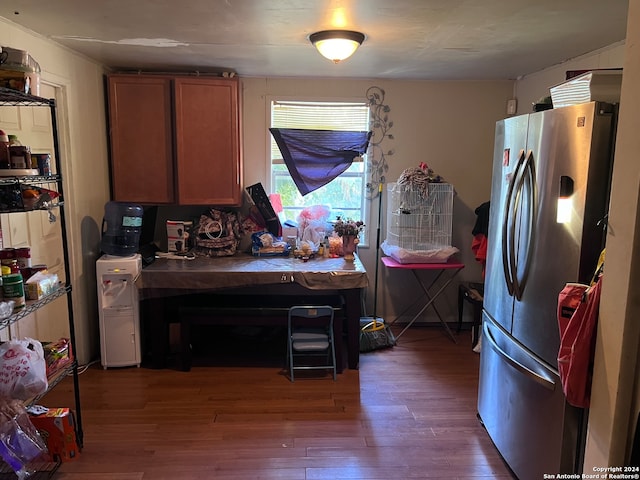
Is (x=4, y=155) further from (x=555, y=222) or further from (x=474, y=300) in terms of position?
A: (x=474, y=300)

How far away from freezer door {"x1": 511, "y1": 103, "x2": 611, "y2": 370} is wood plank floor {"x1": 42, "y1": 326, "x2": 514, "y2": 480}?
857 mm

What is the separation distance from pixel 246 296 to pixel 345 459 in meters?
1.66

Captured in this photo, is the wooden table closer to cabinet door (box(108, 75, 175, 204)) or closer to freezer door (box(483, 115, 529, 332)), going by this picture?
cabinet door (box(108, 75, 175, 204))

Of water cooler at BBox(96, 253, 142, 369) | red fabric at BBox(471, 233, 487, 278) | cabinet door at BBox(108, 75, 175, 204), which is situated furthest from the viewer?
red fabric at BBox(471, 233, 487, 278)

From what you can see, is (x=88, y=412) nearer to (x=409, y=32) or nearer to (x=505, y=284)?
(x=505, y=284)

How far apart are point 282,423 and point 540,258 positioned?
5.69ft

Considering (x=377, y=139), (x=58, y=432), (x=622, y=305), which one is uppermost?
(x=377, y=139)

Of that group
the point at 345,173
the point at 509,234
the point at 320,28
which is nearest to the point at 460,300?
the point at 345,173

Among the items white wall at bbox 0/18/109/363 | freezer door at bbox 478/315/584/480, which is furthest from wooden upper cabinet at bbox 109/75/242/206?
freezer door at bbox 478/315/584/480

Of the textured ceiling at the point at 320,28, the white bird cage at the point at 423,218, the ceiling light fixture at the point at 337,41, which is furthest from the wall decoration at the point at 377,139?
the ceiling light fixture at the point at 337,41

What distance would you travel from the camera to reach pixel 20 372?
2.08 metres

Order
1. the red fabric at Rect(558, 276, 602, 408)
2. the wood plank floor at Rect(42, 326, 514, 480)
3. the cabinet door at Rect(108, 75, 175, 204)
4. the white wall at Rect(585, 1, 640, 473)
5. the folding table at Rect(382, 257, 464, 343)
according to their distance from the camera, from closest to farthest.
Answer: the white wall at Rect(585, 1, 640, 473) < the red fabric at Rect(558, 276, 602, 408) < the wood plank floor at Rect(42, 326, 514, 480) < the cabinet door at Rect(108, 75, 175, 204) < the folding table at Rect(382, 257, 464, 343)

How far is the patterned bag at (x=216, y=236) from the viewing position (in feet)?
12.9

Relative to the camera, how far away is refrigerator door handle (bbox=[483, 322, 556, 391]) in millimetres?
2020
